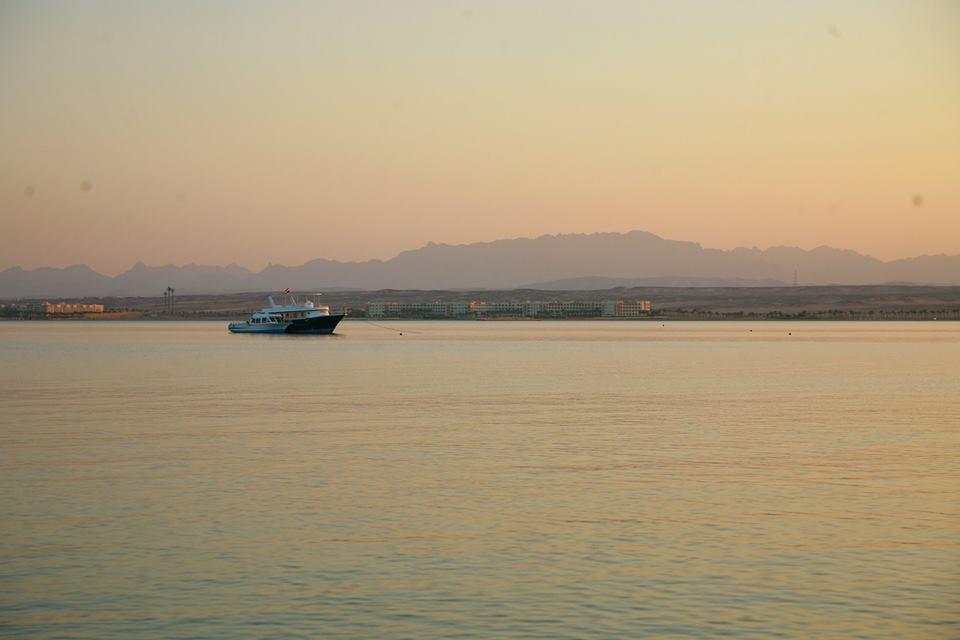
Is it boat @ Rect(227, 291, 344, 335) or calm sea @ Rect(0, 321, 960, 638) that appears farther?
boat @ Rect(227, 291, 344, 335)

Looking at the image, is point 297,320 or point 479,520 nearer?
point 479,520

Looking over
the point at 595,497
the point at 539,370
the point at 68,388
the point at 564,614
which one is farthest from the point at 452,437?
the point at 539,370

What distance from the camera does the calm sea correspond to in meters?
16.2

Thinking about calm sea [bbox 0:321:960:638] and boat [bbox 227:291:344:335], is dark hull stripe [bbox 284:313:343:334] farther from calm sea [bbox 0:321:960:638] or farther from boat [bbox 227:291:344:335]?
calm sea [bbox 0:321:960:638]

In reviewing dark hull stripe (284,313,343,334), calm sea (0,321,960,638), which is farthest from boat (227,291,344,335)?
calm sea (0,321,960,638)

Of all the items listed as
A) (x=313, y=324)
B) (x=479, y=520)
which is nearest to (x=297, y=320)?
(x=313, y=324)

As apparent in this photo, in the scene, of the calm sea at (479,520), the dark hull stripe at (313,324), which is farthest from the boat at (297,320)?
the calm sea at (479,520)

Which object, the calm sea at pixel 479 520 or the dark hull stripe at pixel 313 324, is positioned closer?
the calm sea at pixel 479 520

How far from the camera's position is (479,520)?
2234 cm

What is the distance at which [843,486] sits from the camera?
26.3 m

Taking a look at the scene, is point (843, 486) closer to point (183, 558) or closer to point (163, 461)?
point (183, 558)

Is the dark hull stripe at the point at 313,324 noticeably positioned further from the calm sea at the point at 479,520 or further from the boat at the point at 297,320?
the calm sea at the point at 479,520

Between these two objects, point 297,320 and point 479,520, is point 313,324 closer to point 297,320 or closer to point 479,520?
point 297,320

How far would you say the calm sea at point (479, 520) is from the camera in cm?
1622
